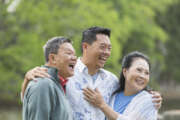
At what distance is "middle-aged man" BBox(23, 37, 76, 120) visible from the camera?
2.99 m

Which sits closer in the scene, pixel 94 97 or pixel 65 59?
pixel 65 59

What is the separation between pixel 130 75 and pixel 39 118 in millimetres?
1215

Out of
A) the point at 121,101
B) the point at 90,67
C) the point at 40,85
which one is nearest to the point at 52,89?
the point at 40,85

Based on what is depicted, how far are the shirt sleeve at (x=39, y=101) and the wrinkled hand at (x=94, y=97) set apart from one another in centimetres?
76

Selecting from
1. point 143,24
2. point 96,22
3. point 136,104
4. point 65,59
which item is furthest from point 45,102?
point 143,24

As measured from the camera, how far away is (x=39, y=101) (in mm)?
2979

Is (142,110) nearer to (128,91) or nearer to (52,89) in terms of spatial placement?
(128,91)

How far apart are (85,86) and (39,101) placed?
932mm

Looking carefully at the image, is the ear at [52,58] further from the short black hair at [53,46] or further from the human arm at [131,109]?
the human arm at [131,109]

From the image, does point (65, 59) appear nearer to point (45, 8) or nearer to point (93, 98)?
point (93, 98)

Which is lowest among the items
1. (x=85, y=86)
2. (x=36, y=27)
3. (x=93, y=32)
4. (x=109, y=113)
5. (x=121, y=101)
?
(x=109, y=113)

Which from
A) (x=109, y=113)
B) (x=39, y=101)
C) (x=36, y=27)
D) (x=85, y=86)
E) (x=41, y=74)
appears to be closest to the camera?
(x=39, y=101)

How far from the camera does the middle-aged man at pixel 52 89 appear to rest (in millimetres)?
2990

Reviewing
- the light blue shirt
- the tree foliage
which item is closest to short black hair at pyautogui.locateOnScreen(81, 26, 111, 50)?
the light blue shirt
